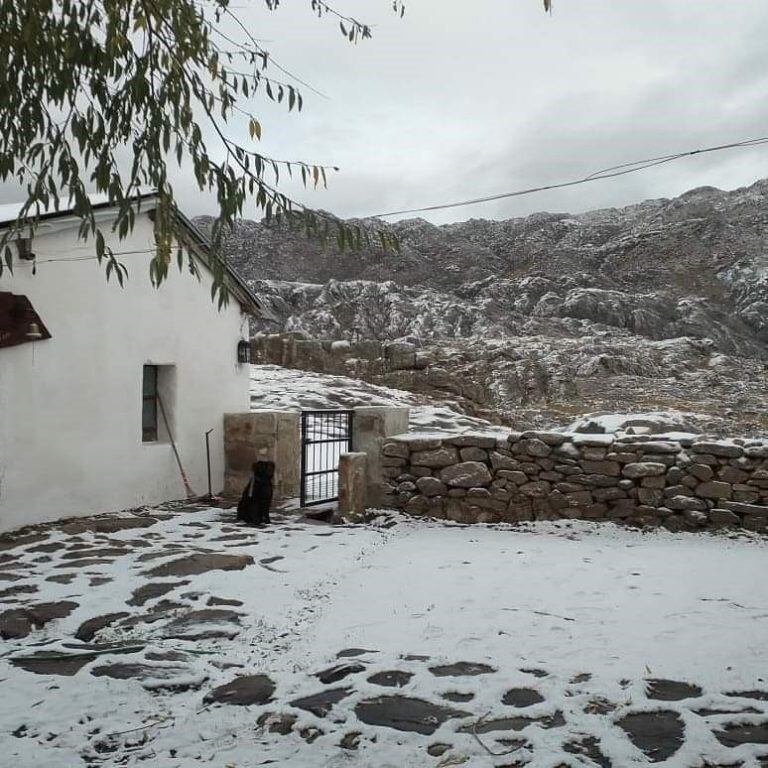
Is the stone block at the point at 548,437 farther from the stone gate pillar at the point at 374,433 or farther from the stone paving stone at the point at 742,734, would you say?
the stone paving stone at the point at 742,734

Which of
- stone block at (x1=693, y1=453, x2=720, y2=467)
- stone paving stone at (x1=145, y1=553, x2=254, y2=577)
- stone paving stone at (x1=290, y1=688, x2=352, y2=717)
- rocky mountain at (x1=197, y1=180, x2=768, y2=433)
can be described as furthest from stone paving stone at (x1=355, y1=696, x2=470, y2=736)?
rocky mountain at (x1=197, y1=180, x2=768, y2=433)

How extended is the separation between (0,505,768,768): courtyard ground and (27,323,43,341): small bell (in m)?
2.32

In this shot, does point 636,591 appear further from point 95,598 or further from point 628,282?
point 628,282

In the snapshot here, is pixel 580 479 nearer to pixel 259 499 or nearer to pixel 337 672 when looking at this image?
pixel 259 499

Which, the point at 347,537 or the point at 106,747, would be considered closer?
the point at 106,747

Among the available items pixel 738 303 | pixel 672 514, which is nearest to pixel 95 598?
pixel 672 514

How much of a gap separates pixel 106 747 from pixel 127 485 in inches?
245

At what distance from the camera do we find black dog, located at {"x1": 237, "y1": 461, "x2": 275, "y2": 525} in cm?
785

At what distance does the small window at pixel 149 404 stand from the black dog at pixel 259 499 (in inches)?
81.6

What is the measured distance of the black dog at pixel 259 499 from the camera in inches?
309

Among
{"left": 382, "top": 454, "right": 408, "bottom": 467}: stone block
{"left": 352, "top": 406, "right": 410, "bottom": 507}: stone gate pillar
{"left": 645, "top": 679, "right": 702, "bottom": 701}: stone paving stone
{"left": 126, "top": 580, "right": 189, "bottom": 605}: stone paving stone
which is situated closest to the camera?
{"left": 645, "top": 679, "right": 702, "bottom": 701}: stone paving stone

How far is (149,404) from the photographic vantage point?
9242mm

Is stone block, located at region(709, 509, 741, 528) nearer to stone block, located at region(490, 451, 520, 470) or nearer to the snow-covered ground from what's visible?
stone block, located at region(490, 451, 520, 470)

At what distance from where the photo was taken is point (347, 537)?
7.13m
